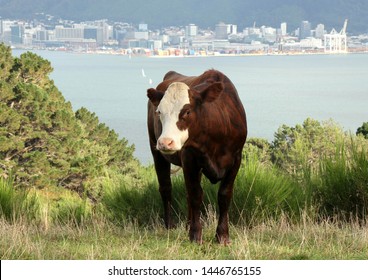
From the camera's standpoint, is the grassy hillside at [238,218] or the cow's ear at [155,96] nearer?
the grassy hillside at [238,218]

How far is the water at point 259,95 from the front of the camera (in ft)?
297

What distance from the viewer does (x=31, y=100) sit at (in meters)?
36.9

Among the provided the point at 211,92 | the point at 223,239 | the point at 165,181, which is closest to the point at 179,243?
the point at 223,239

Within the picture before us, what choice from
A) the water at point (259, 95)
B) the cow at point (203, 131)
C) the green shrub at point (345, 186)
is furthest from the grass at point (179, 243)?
the water at point (259, 95)

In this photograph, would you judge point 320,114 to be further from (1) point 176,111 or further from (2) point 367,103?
(1) point 176,111

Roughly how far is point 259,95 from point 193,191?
12643 cm

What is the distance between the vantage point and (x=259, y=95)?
429 feet

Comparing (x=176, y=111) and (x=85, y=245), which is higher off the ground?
(x=176, y=111)

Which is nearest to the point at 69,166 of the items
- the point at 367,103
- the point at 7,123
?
the point at 7,123

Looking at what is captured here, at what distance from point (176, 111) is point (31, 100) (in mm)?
33122

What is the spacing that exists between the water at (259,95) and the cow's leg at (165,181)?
5921 centimetres

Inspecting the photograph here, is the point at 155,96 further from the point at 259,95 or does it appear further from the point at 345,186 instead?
the point at 259,95

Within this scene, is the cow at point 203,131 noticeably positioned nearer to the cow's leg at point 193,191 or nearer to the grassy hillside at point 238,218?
the cow's leg at point 193,191

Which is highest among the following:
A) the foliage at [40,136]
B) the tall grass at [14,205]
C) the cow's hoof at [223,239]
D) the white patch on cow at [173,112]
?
the white patch on cow at [173,112]
